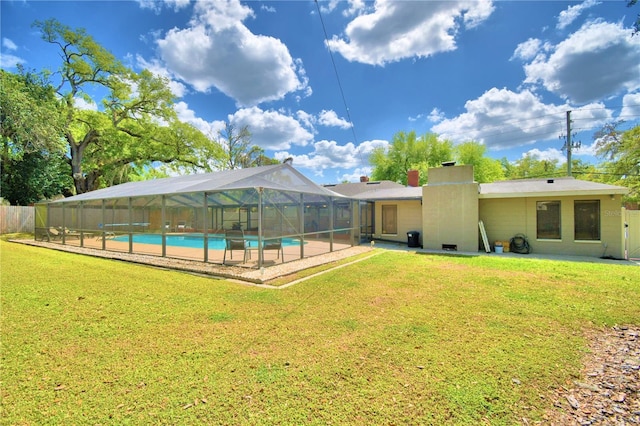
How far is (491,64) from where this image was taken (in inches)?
647

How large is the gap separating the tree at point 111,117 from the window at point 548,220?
2290cm

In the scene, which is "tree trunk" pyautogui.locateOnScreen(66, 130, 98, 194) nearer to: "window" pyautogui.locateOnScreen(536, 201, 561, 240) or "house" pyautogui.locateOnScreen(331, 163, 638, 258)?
"house" pyautogui.locateOnScreen(331, 163, 638, 258)

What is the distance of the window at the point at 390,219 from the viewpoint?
15000 millimetres

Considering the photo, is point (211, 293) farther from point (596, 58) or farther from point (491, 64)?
point (491, 64)

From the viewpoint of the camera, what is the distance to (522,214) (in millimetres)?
11648

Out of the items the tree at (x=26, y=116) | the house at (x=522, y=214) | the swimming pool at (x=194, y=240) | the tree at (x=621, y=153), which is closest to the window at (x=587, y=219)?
the house at (x=522, y=214)

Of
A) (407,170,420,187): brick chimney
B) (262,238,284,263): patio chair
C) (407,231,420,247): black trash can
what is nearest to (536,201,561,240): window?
(407,231,420,247): black trash can

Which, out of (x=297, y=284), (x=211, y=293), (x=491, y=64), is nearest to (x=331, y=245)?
(x=297, y=284)

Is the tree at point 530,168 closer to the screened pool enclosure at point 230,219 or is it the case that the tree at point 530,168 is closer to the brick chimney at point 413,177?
the brick chimney at point 413,177

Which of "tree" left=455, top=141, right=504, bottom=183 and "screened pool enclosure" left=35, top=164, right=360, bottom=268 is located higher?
"tree" left=455, top=141, right=504, bottom=183

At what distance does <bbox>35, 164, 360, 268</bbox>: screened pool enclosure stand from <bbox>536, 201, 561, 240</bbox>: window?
7453mm

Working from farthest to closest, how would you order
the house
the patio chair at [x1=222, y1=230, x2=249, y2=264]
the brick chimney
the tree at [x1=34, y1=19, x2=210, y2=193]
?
the tree at [x1=34, y1=19, x2=210, y2=193] < the brick chimney < the house < the patio chair at [x1=222, y1=230, x2=249, y2=264]

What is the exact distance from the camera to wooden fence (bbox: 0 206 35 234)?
59.2 feet

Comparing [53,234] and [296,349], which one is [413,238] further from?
[53,234]
